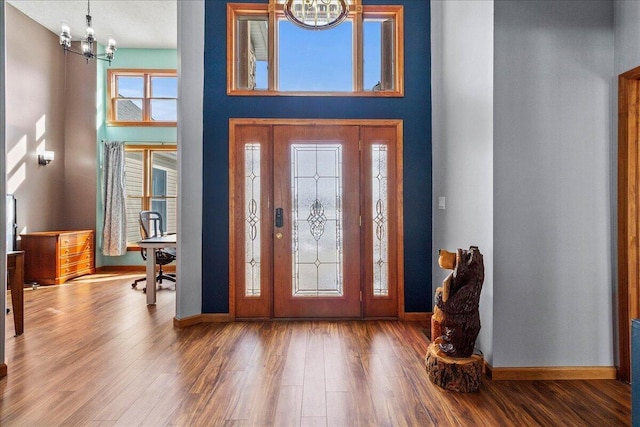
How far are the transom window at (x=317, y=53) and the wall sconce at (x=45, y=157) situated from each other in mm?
4334

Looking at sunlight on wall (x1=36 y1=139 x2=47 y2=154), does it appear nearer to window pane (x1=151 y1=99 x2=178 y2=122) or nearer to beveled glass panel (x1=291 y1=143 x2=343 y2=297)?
window pane (x1=151 y1=99 x2=178 y2=122)

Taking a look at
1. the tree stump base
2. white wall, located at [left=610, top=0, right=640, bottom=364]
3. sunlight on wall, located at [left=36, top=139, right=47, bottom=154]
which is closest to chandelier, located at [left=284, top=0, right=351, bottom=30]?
white wall, located at [left=610, top=0, right=640, bottom=364]

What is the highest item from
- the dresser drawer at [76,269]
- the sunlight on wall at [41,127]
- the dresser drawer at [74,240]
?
the sunlight on wall at [41,127]

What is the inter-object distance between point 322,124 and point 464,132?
1.48 meters

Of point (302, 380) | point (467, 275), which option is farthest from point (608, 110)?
point (302, 380)

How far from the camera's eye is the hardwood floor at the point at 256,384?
6.96 feet

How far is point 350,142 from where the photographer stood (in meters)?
4.00

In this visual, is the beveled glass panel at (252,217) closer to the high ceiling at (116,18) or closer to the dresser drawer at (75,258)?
the high ceiling at (116,18)

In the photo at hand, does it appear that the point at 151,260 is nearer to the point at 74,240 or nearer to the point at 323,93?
the point at 74,240

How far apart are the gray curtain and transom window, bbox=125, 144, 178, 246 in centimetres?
14

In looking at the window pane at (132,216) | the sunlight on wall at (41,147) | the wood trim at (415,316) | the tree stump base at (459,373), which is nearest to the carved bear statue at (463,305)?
the tree stump base at (459,373)

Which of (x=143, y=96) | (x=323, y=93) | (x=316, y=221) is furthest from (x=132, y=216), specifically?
(x=323, y=93)

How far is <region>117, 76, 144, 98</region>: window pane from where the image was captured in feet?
23.3

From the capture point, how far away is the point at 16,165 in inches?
227
